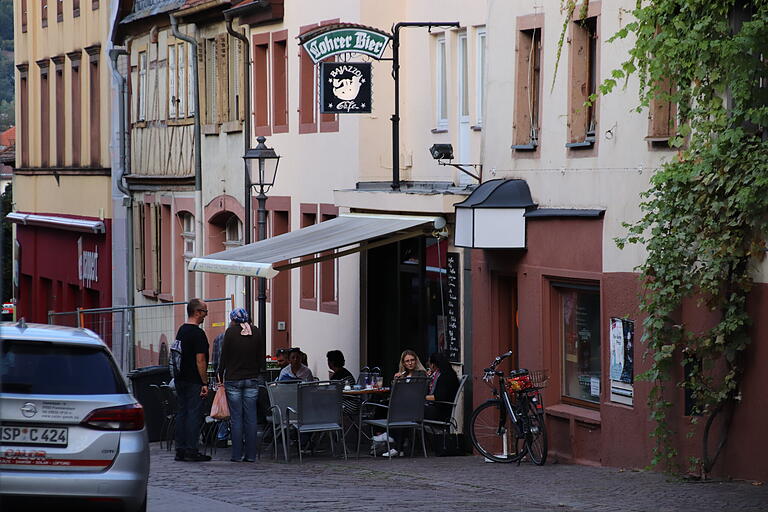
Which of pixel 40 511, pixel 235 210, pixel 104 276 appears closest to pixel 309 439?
pixel 40 511

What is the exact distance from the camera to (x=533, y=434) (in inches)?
693

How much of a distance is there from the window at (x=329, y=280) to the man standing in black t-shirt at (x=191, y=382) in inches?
297

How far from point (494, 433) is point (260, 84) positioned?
1161 centimetres

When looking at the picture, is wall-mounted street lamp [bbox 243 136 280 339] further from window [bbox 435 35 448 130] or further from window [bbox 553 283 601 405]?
window [bbox 553 283 601 405]

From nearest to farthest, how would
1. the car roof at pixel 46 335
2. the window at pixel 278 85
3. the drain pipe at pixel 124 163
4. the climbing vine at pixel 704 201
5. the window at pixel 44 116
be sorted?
the car roof at pixel 46 335, the climbing vine at pixel 704 201, the window at pixel 278 85, the drain pipe at pixel 124 163, the window at pixel 44 116

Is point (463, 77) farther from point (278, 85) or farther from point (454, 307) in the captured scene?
point (278, 85)

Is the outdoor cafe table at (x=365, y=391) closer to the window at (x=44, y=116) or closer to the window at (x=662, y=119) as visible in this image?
the window at (x=662, y=119)

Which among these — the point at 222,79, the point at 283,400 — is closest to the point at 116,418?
the point at 283,400

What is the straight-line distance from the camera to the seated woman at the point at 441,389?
19.6 meters

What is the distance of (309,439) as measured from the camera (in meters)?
19.4

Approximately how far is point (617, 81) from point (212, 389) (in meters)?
7.03


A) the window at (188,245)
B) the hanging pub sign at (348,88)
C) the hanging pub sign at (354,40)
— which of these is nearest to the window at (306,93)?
the hanging pub sign at (348,88)

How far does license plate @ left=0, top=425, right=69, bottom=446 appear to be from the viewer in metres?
10.3

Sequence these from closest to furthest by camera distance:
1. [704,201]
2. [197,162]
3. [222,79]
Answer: [704,201] < [222,79] < [197,162]
